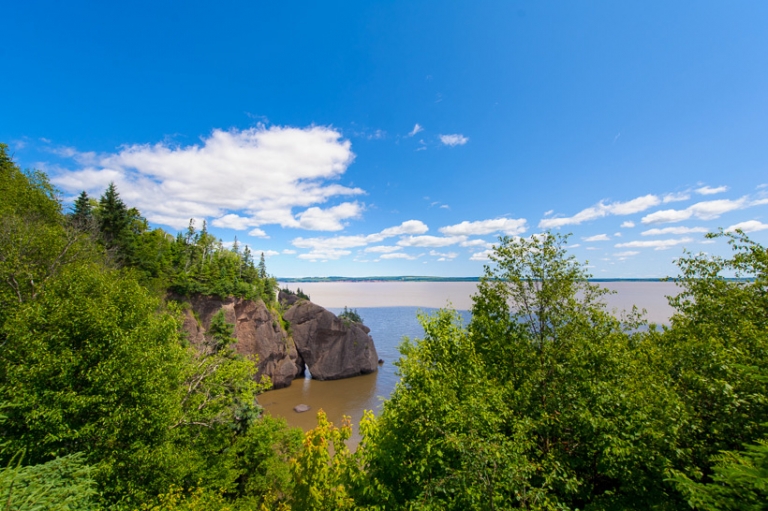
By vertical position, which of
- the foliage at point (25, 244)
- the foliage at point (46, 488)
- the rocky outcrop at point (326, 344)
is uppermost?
the foliage at point (25, 244)

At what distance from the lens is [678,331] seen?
12.9 metres

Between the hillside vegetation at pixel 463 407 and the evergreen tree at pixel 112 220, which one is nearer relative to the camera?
the hillside vegetation at pixel 463 407

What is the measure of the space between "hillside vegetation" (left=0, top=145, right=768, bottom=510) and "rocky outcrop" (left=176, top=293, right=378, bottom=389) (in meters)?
26.9

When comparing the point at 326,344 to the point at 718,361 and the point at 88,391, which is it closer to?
the point at 88,391

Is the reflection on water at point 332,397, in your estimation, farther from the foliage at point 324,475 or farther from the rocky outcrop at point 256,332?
the foliage at point 324,475

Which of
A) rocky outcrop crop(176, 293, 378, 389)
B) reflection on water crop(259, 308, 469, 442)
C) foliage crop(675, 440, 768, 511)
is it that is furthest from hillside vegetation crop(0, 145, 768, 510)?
rocky outcrop crop(176, 293, 378, 389)

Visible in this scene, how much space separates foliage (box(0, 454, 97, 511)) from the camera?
20.9 ft

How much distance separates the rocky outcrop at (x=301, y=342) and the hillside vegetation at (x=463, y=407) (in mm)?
26921

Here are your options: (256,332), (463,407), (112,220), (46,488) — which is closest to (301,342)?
(256,332)

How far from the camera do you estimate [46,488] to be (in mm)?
7402

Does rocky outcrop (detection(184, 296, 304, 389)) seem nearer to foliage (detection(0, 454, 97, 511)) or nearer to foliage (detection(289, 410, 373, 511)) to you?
foliage (detection(0, 454, 97, 511))

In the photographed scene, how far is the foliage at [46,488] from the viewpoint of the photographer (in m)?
6.37

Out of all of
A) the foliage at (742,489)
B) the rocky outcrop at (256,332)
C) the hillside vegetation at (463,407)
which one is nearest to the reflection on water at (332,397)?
the rocky outcrop at (256,332)

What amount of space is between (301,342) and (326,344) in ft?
14.1
